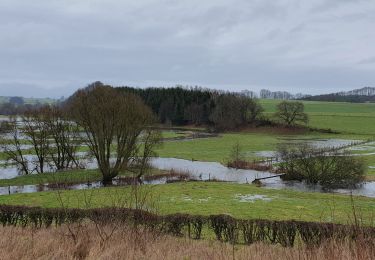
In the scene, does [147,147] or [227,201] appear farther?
[147,147]

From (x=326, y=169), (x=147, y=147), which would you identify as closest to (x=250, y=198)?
(x=326, y=169)

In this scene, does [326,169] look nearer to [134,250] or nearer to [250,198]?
[250,198]

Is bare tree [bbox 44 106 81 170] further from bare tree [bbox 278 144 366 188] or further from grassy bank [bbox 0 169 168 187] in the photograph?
bare tree [bbox 278 144 366 188]

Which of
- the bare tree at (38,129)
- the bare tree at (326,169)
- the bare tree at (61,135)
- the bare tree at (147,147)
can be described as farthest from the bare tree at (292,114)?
the bare tree at (38,129)

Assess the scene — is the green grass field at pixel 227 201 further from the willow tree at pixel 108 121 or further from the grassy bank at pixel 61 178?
the grassy bank at pixel 61 178

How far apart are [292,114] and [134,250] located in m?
118

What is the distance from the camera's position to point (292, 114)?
12244cm

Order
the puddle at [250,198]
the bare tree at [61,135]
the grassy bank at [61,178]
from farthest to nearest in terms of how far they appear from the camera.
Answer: the bare tree at [61,135] < the grassy bank at [61,178] < the puddle at [250,198]

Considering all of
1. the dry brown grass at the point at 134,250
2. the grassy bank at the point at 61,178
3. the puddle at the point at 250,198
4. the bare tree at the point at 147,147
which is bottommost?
the grassy bank at the point at 61,178

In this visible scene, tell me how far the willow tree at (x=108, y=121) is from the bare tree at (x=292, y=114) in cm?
8178

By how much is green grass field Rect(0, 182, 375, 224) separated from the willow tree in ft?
27.7

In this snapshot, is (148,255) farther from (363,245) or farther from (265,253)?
(363,245)

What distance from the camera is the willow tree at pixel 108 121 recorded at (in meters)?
43.3

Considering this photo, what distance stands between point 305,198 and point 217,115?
95.7 meters
